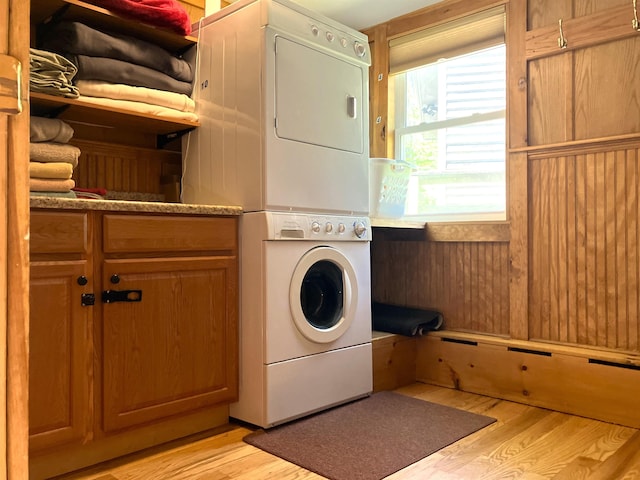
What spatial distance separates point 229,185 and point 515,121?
4.87 ft

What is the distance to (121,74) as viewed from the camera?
7.23 ft

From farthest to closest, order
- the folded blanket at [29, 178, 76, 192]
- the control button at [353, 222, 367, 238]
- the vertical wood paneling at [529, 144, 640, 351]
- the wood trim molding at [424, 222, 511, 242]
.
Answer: the wood trim molding at [424, 222, 511, 242]
the control button at [353, 222, 367, 238]
the vertical wood paneling at [529, 144, 640, 351]
the folded blanket at [29, 178, 76, 192]

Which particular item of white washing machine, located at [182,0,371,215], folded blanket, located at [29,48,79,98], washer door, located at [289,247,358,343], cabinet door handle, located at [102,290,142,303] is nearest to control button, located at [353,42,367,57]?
white washing machine, located at [182,0,371,215]

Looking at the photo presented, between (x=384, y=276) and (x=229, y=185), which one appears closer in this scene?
(x=229, y=185)

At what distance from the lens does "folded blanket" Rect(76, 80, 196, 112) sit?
2129mm

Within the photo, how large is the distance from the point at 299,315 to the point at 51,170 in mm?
1083

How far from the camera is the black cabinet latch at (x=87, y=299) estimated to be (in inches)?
68.7

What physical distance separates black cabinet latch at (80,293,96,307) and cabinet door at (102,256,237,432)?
48mm

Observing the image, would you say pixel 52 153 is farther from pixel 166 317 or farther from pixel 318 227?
pixel 318 227

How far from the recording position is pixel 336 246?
244 cm

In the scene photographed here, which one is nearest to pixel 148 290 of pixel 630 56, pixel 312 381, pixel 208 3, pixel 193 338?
pixel 193 338

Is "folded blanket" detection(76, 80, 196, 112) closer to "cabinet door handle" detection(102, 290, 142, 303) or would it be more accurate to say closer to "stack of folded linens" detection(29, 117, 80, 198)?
"stack of folded linens" detection(29, 117, 80, 198)

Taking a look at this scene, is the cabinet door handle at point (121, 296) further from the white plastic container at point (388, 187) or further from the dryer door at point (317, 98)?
the white plastic container at point (388, 187)

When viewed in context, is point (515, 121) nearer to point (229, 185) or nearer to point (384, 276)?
point (384, 276)
